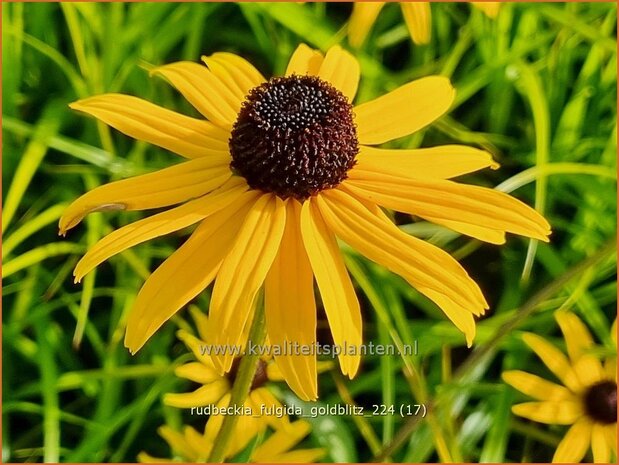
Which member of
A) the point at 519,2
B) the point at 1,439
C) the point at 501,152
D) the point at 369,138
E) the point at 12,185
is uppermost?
the point at 519,2

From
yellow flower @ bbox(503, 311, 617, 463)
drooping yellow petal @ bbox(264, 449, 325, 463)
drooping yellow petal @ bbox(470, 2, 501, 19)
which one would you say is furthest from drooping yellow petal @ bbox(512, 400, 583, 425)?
drooping yellow petal @ bbox(470, 2, 501, 19)

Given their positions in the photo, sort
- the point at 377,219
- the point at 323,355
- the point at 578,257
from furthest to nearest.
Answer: the point at 578,257
the point at 323,355
the point at 377,219

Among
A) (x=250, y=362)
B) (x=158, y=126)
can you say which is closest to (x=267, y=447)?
(x=250, y=362)

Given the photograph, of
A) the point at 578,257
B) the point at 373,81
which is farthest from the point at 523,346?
the point at 373,81

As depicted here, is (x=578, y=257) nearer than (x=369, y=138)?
No

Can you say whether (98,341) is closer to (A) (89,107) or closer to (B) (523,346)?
(A) (89,107)

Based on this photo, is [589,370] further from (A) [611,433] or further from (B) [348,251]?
(B) [348,251]

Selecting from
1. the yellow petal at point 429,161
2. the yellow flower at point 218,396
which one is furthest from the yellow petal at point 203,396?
the yellow petal at point 429,161
